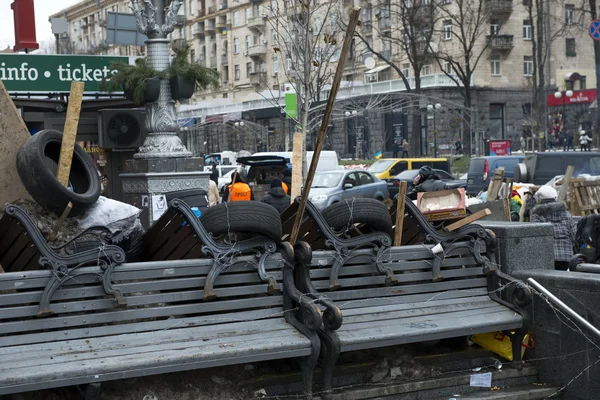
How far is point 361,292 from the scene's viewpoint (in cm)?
601

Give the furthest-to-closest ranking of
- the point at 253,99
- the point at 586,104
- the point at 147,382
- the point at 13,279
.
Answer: the point at 253,99, the point at 586,104, the point at 147,382, the point at 13,279

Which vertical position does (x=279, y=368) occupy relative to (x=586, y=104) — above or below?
below

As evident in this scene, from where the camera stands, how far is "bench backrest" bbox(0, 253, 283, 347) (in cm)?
481

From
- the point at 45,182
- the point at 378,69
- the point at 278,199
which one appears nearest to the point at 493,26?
the point at 378,69

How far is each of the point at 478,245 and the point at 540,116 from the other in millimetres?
43824

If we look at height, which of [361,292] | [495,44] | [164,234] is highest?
[495,44]

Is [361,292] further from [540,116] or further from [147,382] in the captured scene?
[540,116]

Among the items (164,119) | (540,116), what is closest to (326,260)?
(164,119)

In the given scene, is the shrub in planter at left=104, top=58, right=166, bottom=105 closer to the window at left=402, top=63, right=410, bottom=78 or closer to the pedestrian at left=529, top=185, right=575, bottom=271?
the pedestrian at left=529, top=185, right=575, bottom=271

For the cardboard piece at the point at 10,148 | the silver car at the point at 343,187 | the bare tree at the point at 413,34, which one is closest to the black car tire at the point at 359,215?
the cardboard piece at the point at 10,148

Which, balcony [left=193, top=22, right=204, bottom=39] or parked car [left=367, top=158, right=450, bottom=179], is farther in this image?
balcony [left=193, top=22, right=204, bottom=39]

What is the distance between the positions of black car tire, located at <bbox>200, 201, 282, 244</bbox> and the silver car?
19.6 m

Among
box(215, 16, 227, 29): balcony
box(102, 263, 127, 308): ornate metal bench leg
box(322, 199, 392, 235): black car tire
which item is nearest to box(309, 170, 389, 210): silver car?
box(322, 199, 392, 235): black car tire

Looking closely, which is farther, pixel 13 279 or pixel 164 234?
pixel 164 234
